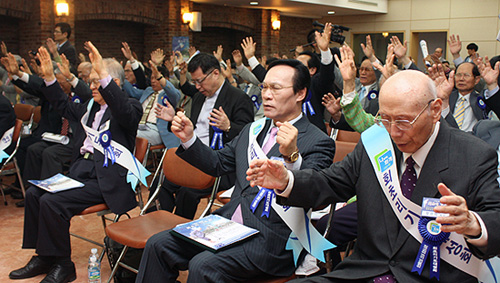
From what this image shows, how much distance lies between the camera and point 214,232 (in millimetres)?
2197

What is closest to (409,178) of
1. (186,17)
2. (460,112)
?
(460,112)

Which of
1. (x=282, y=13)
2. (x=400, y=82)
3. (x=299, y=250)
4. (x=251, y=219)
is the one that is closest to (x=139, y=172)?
(x=251, y=219)

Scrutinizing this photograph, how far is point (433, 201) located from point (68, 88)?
443 centimetres

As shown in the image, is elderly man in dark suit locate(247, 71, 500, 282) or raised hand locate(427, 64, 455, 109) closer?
elderly man in dark suit locate(247, 71, 500, 282)

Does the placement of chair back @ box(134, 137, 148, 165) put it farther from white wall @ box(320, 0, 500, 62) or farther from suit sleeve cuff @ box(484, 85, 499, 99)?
white wall @ box(320, 0, 500, 62)

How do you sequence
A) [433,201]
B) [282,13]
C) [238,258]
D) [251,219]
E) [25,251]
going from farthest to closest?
[282,13] → [25,251] → [251,219] → [238,258] → [433,201]

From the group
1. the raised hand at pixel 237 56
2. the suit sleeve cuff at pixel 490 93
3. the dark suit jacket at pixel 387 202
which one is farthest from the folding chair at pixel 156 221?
the raised hand at pixel 237 56

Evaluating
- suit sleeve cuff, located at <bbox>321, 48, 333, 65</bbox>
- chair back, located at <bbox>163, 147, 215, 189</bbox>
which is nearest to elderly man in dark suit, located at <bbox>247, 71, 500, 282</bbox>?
chair back, located at <bbox>163, 147, 215, 189</bbox>

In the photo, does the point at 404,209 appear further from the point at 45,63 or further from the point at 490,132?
the point at 45,63

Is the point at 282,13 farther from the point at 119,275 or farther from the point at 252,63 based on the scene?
the point at 119,275

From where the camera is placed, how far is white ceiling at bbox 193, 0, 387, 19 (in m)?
12.3

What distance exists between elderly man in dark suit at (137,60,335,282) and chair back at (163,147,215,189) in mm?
435

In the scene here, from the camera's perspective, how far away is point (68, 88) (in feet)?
16.8

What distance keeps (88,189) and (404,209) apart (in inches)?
87.8
